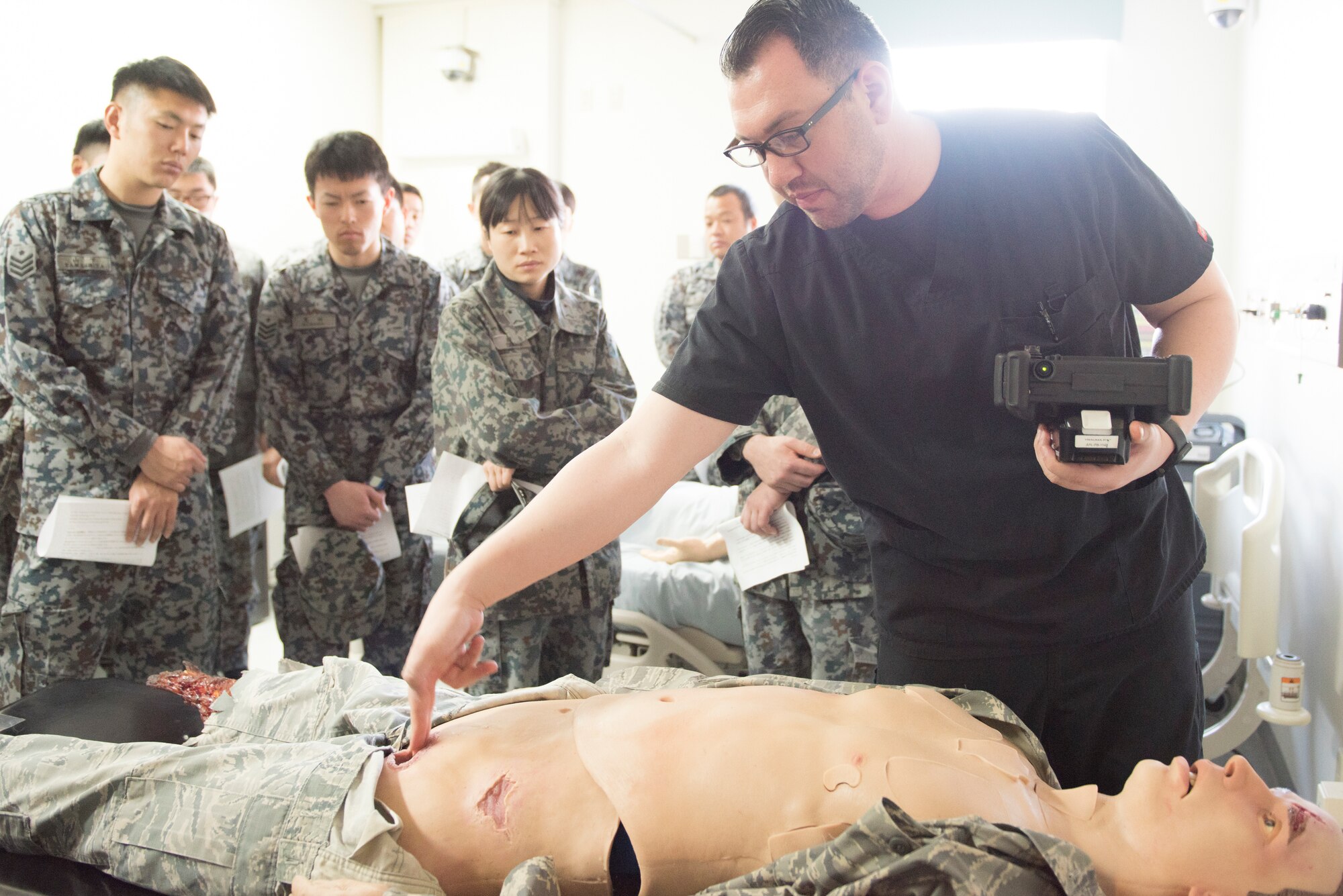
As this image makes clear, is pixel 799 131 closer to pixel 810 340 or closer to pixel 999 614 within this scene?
pixel 810 340

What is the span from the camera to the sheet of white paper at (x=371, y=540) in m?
2.66

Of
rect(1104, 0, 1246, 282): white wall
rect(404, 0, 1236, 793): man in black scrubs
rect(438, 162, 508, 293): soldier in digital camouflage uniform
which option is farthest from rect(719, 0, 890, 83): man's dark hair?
rect(1104, 0, 1246, 282): white wall

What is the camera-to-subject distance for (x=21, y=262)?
7.20 ft

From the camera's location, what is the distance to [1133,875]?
1.06 m

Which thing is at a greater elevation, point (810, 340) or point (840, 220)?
point (840, 220)

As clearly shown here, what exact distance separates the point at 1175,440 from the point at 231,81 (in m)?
4.59

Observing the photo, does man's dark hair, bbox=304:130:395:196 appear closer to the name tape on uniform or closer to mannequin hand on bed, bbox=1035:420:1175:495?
the name tape on uniform

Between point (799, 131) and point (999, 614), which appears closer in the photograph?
point (799, 131)

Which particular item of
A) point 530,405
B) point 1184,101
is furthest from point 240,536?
point 1184,101

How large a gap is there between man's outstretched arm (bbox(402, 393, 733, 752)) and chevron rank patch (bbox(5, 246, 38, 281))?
64.8 inches

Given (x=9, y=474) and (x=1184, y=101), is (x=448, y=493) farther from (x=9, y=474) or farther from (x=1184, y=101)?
(x=1184, y=101)

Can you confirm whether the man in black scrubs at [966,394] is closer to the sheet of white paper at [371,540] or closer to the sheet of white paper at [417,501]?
the sheet of white paper at [417,501]

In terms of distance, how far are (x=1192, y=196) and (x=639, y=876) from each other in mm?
4017

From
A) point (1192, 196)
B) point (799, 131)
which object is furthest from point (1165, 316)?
point (1192, 196)
